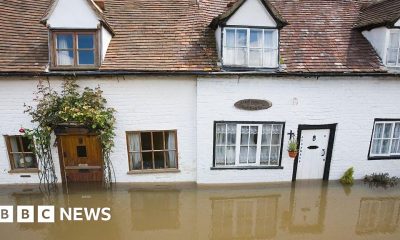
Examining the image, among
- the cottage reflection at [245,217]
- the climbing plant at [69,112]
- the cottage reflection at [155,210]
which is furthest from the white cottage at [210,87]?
the cottage reflection at [245,217]

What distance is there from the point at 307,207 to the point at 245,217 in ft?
7.22

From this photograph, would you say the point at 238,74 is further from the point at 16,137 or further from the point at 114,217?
the point at 16,137

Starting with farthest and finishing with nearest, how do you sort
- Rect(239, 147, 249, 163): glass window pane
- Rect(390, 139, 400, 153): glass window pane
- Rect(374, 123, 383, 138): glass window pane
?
Rect(390, 139, 400, 153): glass window pane
Rect(374, 123, 383, 138): glass window pane
Rect(239, 147, 249, 163): glass window pane

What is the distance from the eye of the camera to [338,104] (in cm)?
1053

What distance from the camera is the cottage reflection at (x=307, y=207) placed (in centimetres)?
883

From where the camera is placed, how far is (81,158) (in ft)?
34.6

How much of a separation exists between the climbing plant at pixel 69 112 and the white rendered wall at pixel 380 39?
9.62 meters

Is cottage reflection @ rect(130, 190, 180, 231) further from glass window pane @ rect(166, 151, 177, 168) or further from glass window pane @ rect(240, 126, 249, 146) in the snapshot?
glass window pane @ rect(240, 126, 249, 146)

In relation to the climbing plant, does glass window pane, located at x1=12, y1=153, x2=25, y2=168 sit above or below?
below

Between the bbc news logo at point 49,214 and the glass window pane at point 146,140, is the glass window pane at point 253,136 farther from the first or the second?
the bbc news logo at point 49,214

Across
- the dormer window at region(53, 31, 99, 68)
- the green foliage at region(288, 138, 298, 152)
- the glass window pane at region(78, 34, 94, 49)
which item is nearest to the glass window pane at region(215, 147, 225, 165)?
the green foliage at region(288, 138, 298, 152)

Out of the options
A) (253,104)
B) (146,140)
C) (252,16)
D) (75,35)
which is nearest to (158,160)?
(146,140)

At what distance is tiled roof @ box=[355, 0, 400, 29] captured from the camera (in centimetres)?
1024

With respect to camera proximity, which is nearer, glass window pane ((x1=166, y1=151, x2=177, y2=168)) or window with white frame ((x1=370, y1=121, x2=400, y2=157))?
glass window pane ((x1=166, y1=151, x2=177, y2=168))
